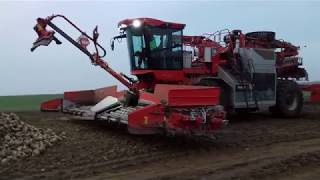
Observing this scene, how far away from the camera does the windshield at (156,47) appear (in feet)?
43.0

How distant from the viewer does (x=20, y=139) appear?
9234mm

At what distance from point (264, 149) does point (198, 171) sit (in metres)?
2.45

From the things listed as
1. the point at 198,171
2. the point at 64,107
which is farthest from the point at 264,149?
the point at 64,107

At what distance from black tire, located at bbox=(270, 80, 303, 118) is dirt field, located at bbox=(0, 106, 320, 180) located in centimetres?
338

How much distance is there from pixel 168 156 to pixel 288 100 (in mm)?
7831

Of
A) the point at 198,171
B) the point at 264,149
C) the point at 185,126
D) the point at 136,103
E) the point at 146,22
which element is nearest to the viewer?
the point at 198,171

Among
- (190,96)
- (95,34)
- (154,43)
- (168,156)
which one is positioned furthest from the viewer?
(95,34)

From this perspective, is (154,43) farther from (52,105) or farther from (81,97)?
(52,105)

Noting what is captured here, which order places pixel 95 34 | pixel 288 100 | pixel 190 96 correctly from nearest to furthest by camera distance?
1. pixel 190 96
2. pixel 95 34
3. pixel 288 100

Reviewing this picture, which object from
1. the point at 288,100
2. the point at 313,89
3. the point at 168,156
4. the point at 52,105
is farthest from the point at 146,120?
the point at 313,89

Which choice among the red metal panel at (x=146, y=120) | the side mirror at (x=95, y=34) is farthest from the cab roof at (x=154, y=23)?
the red metal panel at (x=146, y=120)

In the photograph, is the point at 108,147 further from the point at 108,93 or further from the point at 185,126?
the point at 108,93

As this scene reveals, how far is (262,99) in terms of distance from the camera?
15023 millimetres

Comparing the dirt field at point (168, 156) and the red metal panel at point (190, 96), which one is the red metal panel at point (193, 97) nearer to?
the red metal panel at point (190, 96)
